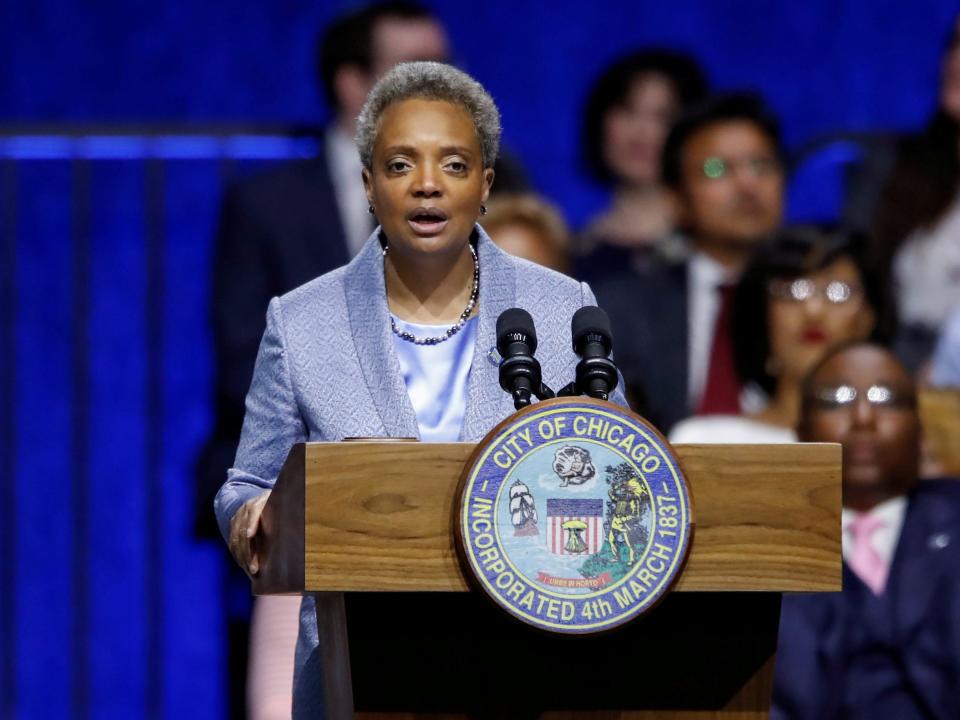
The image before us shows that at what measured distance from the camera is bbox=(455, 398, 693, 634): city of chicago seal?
203 cm

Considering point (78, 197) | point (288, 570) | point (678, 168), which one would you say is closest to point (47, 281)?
point (78, 197)

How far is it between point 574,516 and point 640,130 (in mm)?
3441

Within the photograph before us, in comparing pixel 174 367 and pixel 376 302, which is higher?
pixel 174 367

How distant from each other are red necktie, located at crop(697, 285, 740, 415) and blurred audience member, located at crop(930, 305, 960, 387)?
1.67 feet

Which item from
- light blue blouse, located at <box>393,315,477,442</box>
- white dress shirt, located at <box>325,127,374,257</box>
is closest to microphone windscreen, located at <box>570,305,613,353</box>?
light blue blouse, located at <box>393,315,477,442</box>

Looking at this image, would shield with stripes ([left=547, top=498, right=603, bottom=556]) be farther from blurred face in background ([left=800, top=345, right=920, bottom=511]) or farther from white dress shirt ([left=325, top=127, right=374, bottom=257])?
white dress shirt ([left=325, top=127, right=374, bottom=257])

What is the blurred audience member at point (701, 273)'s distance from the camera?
184 inches

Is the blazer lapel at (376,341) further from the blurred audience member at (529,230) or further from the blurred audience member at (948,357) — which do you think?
the blurred audience member at (948,357)

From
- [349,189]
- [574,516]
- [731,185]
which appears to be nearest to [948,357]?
[731,185]

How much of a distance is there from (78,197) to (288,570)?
11.3 ft

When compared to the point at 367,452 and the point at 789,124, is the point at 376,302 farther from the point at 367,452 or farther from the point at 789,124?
the point at 789,124

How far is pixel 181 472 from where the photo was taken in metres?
5.43

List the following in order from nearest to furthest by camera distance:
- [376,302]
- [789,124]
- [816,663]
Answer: [376,302] → [816,663] → [789,124]

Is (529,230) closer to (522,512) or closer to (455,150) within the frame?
(455,150)
